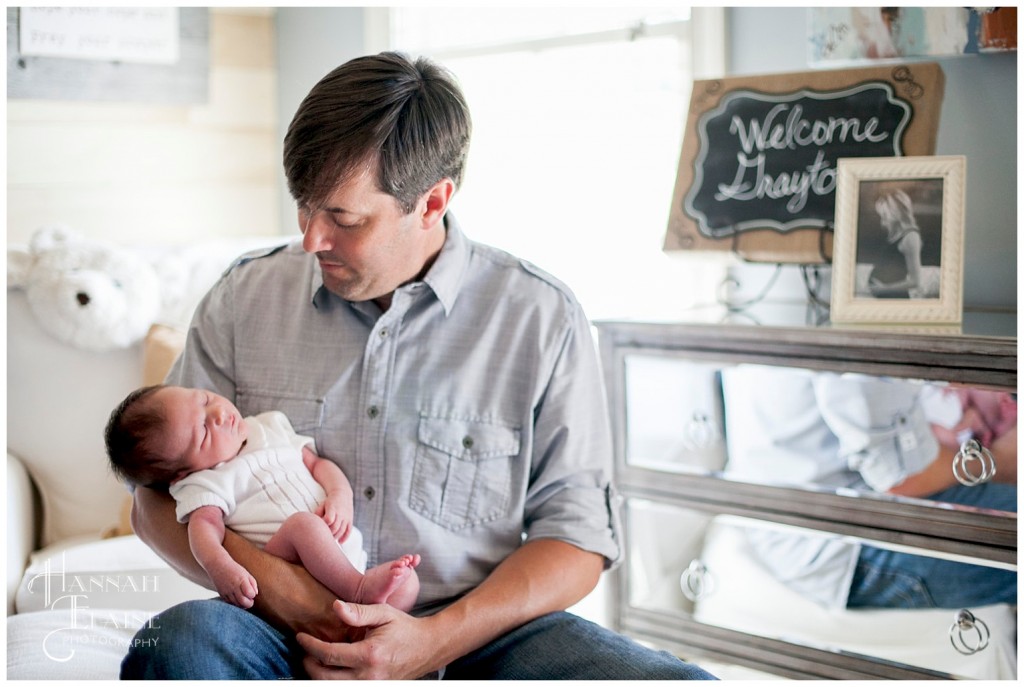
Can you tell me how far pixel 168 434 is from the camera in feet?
4.00

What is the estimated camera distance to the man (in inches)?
46.9

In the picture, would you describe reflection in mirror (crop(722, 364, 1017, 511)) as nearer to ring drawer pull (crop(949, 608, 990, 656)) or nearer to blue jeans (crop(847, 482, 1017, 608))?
blue jeans (crop(847, 482, 1017, 608))

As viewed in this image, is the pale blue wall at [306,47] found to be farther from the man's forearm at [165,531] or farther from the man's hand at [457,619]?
the man's hand at [457,619]

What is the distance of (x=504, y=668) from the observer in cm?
123

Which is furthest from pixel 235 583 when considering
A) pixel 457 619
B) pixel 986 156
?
pixel 986 156

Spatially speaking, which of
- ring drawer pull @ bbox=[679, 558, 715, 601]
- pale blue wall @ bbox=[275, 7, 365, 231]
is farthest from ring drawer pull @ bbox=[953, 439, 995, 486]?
pale blue wall @ bbox=[275, 7, 365, 231]

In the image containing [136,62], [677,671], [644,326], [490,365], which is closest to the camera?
[677,671]

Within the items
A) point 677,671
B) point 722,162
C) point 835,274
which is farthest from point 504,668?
point 722,162

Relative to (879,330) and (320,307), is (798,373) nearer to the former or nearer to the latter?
(879,330)

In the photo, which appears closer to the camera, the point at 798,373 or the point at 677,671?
the point at 677,671

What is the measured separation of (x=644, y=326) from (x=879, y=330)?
1.32ft

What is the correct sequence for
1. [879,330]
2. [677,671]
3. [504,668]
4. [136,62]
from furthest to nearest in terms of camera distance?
1. [136,62]
2. [879,330]
3. [504,668]
4. [677,671]

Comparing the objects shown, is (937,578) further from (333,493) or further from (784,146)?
(333,493)

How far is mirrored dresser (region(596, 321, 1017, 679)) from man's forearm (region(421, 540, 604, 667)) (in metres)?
0.50
